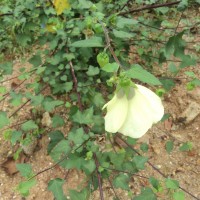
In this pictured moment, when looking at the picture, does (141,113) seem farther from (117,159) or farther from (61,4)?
(61,4)

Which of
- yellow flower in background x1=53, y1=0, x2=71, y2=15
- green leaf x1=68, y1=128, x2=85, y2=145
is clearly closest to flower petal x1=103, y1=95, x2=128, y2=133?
green leaf x1=68, y1=128, x2=85, y2=145

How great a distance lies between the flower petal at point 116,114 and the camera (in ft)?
2.10

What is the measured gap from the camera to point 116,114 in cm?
65

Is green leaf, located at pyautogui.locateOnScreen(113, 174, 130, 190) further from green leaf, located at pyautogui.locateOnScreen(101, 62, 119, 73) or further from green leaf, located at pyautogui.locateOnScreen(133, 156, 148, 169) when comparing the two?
green leaf, located at pyautogui.locateOnScreen(101, 62, 119, 73)

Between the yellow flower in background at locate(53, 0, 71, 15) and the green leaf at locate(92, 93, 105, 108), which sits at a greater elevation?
the yellow flower in background at locate(53, 0, 71, 15)

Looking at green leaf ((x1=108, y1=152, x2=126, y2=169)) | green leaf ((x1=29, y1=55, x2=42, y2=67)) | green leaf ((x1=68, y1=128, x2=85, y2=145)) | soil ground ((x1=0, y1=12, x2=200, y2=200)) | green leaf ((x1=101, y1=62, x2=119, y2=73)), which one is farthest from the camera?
soil ground ((x1=0, y1=12, x2=200, y2=200))

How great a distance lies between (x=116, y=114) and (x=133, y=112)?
0.03m

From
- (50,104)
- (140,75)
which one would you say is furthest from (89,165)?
(140,75)

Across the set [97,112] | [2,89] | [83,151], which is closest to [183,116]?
[97,112]

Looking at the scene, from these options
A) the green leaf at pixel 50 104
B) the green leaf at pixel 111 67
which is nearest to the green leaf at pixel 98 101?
the green leaf at pixel 50 104

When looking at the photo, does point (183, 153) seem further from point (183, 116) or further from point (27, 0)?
point (27, 0)

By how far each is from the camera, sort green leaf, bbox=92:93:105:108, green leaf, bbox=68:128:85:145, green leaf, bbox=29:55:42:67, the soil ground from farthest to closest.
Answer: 1. the soil ground
2. green leaf, bbox=29:55:42:67
3. green leaf, bbox=92:93:105:108
4. green leaf, bbox=68:128:85:145

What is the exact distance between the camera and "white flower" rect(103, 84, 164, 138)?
641mm

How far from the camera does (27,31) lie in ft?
4.76
